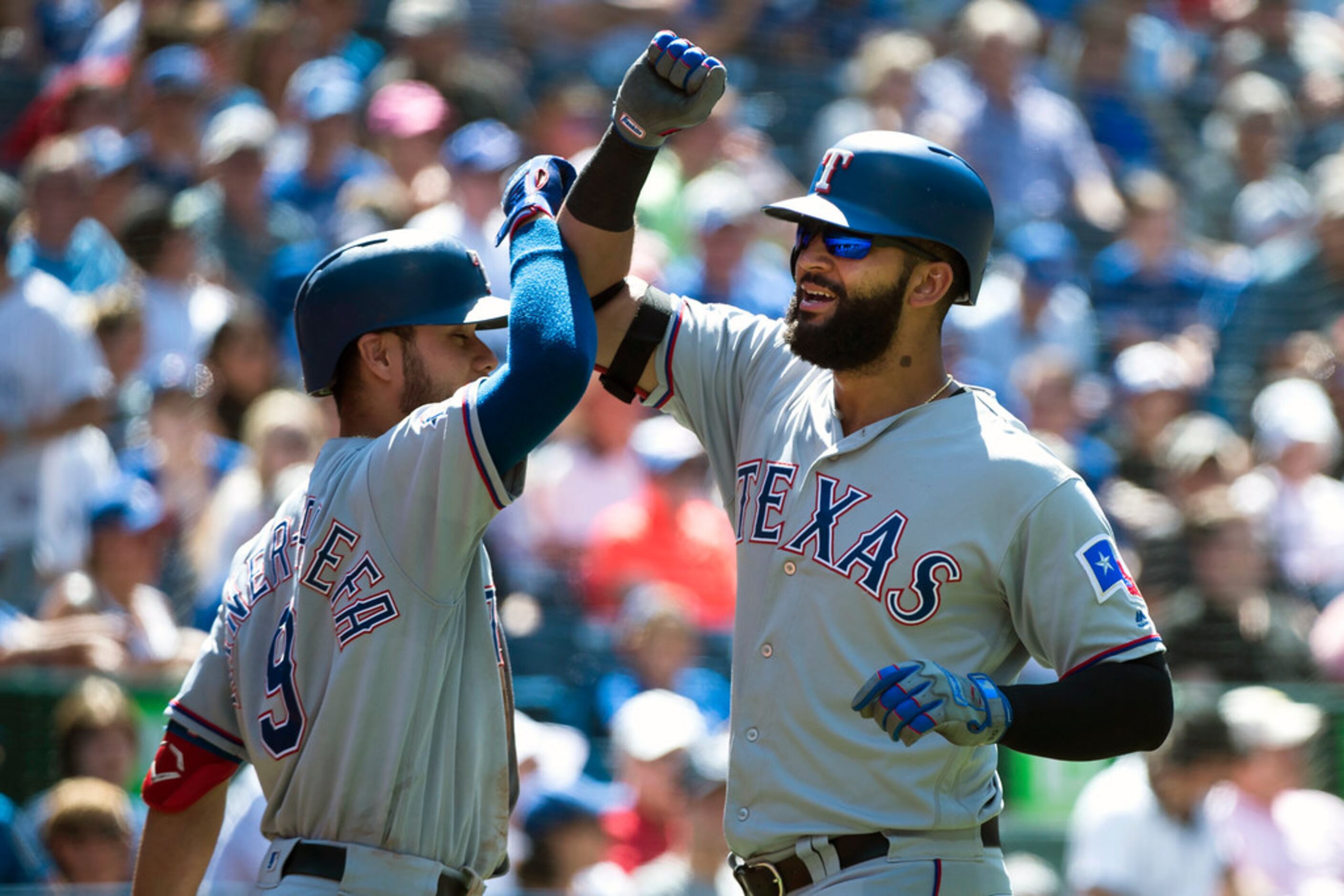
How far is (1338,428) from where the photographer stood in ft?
28.3

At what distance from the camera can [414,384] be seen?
322 centimetres

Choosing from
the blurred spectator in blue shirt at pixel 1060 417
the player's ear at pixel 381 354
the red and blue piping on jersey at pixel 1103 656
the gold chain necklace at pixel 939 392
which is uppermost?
the player's ear at pixel 381 354

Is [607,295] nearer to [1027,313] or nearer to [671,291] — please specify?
[671,291]

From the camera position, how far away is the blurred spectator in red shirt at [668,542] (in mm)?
6738

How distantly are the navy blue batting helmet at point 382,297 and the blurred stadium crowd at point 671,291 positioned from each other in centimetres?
251

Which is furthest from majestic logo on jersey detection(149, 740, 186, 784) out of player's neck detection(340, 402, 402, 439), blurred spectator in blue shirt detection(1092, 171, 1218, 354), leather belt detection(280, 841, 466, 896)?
blurred spectator in blue shirt detection(1092, 171, 1218, 354)

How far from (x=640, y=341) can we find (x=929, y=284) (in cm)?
57

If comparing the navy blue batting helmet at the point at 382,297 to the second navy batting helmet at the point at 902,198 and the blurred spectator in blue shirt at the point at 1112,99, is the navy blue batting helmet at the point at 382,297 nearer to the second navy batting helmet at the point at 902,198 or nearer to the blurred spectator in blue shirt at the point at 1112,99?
the second navy batting helmet at the point at 902,198

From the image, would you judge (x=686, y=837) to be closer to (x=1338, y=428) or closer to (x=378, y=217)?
(x=378, y=217)

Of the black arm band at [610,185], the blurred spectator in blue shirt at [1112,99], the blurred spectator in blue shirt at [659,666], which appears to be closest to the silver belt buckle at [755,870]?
the black arm band at [610,185]

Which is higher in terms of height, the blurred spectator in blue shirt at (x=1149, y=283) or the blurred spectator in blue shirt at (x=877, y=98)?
the blurred spectator in blue shirt at (x=877, y=98)

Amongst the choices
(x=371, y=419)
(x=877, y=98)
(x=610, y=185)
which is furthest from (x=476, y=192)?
(x=371, y=419)

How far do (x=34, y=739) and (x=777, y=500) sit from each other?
127 inches

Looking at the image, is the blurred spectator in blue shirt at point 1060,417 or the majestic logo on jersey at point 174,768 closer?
the majestic logo on jersey at point 174,768
